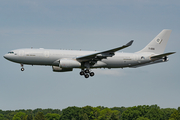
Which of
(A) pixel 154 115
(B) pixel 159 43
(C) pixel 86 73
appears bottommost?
(A) pixel 154 115

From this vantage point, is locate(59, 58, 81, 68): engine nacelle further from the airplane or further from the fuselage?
the fuselage

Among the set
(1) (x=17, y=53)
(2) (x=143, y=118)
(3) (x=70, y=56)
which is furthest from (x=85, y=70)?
(2) (x=143, y=118)

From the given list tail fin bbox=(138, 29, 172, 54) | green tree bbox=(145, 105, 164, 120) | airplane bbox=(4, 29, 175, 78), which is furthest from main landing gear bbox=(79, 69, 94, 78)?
green tree bbox=(145, 105, 164, 120)

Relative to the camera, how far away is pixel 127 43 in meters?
54.8

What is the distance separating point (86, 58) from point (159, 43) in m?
18.4

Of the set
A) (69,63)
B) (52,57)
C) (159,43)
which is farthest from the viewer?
(159,43)

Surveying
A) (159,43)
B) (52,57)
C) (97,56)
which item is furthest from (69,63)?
(159,43)

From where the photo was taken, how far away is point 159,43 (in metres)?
70.1

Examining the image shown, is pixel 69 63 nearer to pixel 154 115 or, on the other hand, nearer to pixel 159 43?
pixel 159 43

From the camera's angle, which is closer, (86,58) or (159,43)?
(86,58)

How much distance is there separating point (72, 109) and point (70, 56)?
12776 cm

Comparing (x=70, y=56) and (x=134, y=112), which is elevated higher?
(x=70, y=56)

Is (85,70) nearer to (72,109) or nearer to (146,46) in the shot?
(146,46)

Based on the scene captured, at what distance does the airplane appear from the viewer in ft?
196
